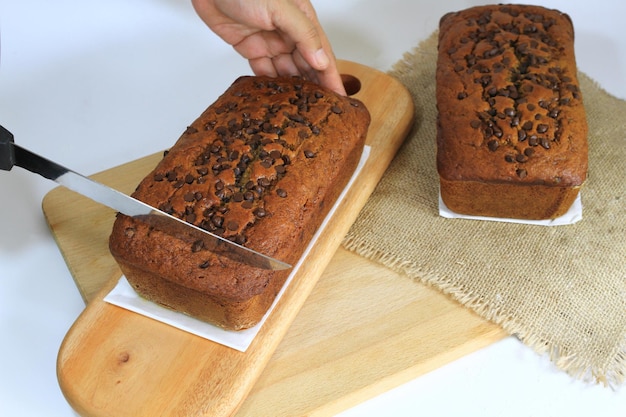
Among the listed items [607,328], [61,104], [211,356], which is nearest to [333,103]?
[211,356]

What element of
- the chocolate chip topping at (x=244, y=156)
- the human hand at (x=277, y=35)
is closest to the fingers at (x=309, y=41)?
the human hand at (x=277, y=35)

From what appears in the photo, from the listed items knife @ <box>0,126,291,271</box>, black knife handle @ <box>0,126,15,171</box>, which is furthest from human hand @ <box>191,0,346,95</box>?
black knife handle @ <box>0,126,15,171</box>

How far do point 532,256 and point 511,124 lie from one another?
44cm

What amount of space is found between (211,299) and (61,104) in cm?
157

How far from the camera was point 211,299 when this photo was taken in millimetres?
1956

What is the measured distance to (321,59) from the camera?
2498mm

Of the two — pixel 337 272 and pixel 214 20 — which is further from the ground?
pixel 214 20

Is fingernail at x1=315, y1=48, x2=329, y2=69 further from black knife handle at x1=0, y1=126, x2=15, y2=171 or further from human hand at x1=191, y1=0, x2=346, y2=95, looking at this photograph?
black knife handle at x1=0, y1=126, x2=15, y2=171

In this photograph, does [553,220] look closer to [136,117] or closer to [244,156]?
[244,156]

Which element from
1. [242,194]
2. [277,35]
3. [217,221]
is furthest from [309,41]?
[217,221]

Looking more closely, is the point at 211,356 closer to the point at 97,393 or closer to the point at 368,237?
the point at 97,393

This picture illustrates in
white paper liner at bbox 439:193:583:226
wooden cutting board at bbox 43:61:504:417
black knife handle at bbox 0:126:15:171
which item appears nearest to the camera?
black knife handle at bbox 0:126:15:171

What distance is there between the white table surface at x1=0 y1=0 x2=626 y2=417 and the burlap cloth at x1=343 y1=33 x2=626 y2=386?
0.32ft

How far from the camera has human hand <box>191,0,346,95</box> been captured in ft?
8.10
